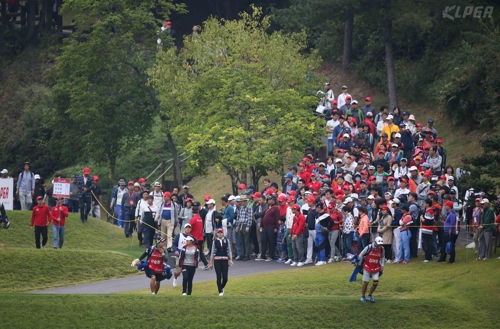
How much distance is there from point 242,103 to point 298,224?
8512 mm

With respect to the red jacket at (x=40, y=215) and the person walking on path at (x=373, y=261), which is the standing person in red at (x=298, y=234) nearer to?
the person walking on path at (x=373, y=261)

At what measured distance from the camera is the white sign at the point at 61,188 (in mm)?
33938

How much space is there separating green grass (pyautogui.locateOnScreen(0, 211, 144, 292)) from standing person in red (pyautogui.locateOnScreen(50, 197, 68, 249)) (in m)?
0.70

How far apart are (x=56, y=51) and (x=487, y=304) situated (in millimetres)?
38437

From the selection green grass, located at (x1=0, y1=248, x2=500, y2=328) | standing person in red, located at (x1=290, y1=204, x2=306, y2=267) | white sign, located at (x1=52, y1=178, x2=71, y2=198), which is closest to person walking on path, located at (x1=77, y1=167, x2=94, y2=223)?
white sign, located at (x1=52, y1=178, x2=71, y2=198)

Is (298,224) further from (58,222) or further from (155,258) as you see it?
(58,222)

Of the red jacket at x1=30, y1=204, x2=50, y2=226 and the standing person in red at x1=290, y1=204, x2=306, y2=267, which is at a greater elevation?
the red jacket at x1=30, y1=204, x2=50, y2=226

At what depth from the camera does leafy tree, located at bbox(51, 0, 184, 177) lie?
137 ft

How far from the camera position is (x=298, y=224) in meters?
28.8

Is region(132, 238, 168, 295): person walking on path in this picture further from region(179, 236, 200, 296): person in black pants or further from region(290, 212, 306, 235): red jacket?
region(290, 212, 306, 235): red jacket

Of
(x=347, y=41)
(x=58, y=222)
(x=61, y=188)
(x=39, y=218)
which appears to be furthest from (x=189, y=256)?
(x=347, y=41)

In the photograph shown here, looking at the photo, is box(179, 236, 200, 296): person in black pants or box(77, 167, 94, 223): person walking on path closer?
box(179, 236, 200, 296): person in black pants

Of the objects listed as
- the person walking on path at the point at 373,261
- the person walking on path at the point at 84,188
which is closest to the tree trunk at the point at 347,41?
the person walking on path at the point at 84,188

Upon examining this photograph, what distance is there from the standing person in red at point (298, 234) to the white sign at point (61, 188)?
9617 mm
